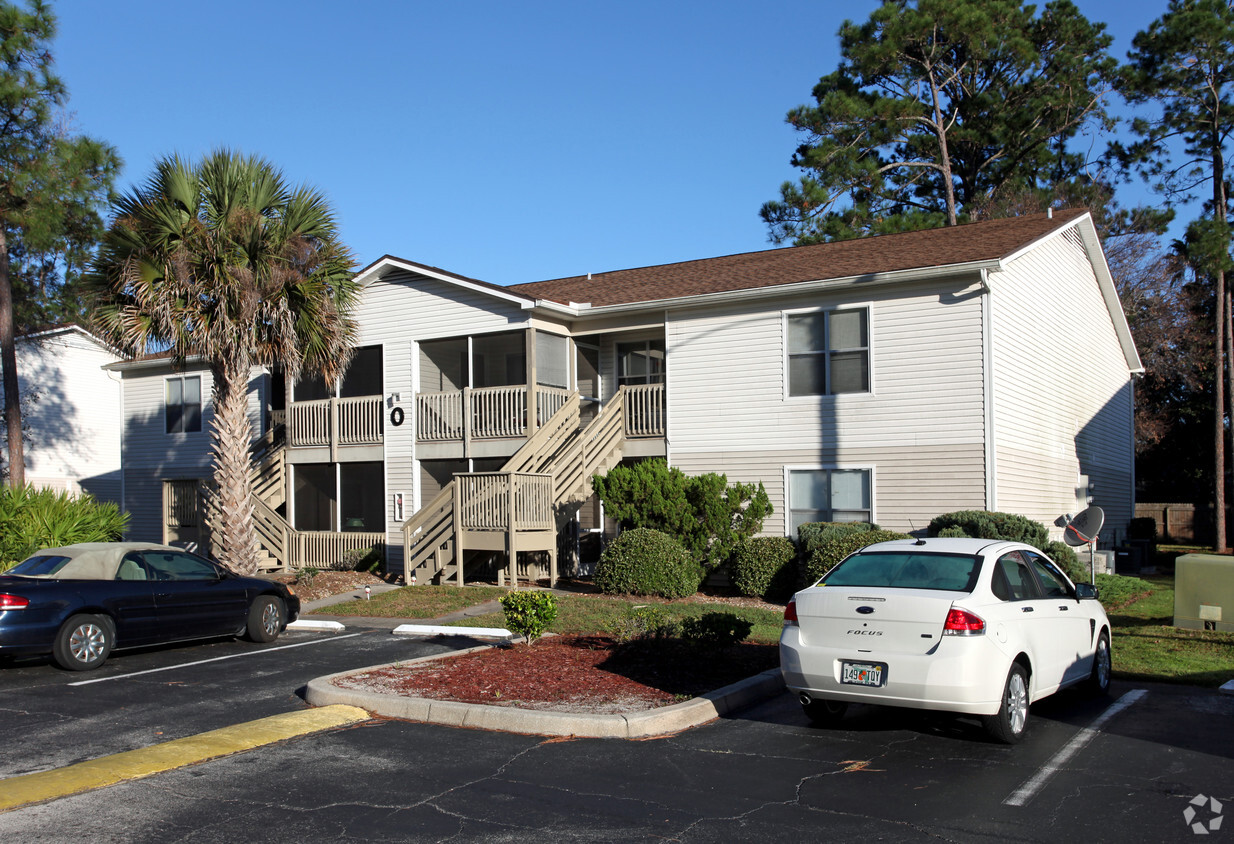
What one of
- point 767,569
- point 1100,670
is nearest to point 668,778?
point 1100,670

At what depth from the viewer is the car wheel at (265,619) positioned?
45.1 feet

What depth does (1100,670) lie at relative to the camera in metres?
9.85

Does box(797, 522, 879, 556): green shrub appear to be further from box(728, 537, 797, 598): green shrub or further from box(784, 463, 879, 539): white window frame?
box(784, 463, 879, 539): white window frame

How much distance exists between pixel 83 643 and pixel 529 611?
4940mm

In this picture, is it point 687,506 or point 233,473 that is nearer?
point 233,473

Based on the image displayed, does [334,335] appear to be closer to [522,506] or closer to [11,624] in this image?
[522,506]

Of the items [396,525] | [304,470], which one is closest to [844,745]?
[396,525]

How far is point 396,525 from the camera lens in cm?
2316

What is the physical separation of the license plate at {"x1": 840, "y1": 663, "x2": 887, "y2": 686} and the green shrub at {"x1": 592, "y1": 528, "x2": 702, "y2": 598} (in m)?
9.87

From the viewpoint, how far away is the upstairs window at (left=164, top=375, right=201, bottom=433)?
2759 cm

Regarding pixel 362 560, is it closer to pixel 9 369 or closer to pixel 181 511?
pixel 181 511

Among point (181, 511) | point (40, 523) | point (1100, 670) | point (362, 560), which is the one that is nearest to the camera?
point (1100, 670)

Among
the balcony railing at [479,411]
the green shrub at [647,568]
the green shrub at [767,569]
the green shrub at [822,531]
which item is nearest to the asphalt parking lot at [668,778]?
the green shrub at [822,531]

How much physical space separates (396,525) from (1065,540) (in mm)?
13687
